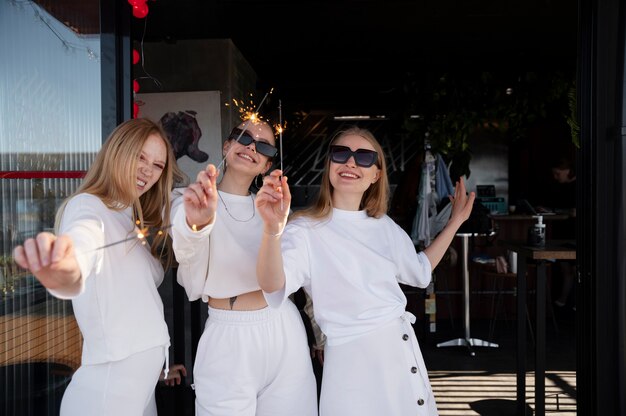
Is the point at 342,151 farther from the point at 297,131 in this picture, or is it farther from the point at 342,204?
the point at 297,131

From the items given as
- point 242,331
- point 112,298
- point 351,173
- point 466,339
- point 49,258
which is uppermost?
point 351,173

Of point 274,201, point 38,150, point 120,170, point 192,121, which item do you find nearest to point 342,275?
point 274,201

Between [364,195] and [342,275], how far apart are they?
416mm

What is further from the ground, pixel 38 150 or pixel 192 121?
pixel 192 121

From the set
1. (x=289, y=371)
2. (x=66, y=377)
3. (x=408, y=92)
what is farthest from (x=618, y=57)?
(x=408, y=92)

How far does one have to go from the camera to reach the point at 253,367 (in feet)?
6.05

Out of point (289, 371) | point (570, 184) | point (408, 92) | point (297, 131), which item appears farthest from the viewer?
point (297, 131)

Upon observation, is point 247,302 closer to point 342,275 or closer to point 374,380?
point 342,275

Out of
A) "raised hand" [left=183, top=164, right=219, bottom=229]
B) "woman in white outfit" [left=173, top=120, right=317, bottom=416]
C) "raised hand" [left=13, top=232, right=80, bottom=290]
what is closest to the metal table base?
"woman in white outfit" [left=173, top=120, right=317, bottom=416]

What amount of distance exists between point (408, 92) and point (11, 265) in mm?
5470

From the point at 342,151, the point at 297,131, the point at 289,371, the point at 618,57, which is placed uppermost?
the point at 297,131

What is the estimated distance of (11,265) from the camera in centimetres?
240

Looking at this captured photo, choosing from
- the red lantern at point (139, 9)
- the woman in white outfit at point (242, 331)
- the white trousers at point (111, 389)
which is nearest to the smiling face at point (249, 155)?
the woman in white outfit at point (242, 331)

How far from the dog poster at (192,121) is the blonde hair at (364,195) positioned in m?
4.40
